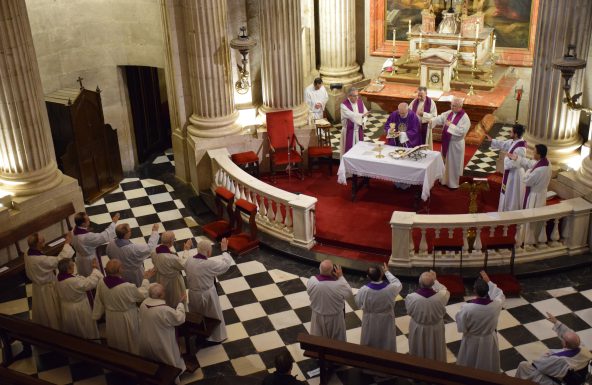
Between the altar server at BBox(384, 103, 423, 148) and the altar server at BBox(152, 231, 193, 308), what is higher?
the altar server at BBox(384, 103, 423, 148)

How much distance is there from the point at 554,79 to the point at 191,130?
6.35 m

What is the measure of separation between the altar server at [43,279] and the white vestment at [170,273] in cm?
124

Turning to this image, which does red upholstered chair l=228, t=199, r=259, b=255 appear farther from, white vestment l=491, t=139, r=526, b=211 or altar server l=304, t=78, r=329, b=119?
white vestment l=491, t=139, r=526, b=211

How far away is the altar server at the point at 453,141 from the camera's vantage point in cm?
1388

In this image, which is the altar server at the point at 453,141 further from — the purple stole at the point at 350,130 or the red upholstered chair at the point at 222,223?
the red upholstered chair at the point at 222,223

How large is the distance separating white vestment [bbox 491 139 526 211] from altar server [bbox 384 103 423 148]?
1713 mm

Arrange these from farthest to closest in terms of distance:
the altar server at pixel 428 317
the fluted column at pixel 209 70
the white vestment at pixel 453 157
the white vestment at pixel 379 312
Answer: the white vestment at pixel 453 157 < the fluted column at pixel 209 70 < the white vestment at pixel 379 312 < the altar server at pixel 428 317

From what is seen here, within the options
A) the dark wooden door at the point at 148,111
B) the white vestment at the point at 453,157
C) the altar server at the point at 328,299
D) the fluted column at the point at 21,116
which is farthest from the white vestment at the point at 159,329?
the dark wooden door at the point at 148,111

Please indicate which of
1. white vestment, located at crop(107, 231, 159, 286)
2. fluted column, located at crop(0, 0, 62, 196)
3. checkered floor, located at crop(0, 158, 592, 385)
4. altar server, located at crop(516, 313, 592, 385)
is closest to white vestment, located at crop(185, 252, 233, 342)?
checkered floor, located at crop(0, 158, 592, 385)

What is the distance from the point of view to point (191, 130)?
14.6m

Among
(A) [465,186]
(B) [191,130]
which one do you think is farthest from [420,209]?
(B) [191,130]

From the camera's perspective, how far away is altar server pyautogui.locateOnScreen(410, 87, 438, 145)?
1422cm

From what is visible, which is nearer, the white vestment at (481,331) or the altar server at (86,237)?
the white vestment at (481,331)

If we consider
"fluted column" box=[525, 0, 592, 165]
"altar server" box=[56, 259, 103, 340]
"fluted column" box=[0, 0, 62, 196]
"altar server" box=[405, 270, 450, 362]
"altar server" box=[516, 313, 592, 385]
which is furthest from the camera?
"fluted column" box=[525, 0, 592, 165]
